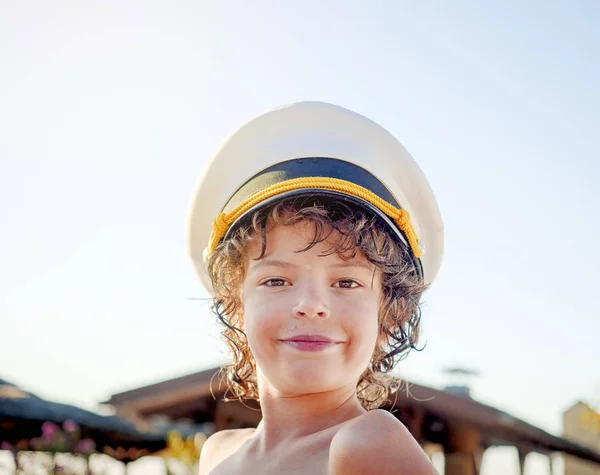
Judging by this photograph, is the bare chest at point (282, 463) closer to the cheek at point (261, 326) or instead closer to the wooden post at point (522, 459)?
the cheek at point (261, 326)

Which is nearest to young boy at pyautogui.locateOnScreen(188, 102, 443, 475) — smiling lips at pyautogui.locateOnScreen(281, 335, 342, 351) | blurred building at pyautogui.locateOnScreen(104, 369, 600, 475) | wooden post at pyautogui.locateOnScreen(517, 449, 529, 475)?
smiling lips at pyautogui.locateOnScreen(281, 335, 342, 351)

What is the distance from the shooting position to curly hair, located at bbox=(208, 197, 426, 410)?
1.69m

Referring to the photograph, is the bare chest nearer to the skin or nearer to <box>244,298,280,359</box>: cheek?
the skin

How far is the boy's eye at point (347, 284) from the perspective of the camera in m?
1.66

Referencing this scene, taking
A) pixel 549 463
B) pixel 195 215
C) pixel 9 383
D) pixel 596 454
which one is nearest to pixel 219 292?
pixel 195 215

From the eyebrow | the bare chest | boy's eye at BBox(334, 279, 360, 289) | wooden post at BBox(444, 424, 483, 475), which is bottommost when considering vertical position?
the bare chest

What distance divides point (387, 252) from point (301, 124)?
333 millimetres

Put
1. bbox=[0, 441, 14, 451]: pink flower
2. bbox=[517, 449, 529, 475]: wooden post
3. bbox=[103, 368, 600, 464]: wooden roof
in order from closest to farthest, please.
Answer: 1. bbox=[0, 441, 14, 451]: pink flower
2. bbox=[103, 368, 600, 464]: wooden roof
3. bbox=[517, 449, 529, 475]: wooden post

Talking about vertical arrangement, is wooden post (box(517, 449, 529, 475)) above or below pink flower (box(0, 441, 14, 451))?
above

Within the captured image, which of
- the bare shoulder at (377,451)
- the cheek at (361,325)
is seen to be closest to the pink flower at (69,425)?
the cheek at (361,325)

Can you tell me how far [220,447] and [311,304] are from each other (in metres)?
0.62

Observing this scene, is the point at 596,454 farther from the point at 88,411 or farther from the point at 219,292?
the point at 219,292

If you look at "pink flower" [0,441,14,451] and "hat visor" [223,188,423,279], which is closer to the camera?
"hat visor" [223,188,423,279]

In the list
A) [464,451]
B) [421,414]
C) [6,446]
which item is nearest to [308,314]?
[6,446]
